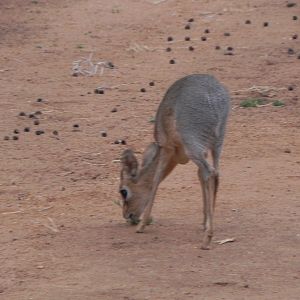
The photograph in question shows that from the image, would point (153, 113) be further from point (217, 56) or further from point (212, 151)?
point (212, 151)

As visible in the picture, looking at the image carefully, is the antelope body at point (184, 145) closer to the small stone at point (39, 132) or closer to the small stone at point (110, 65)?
the small stone at point (39, 132)

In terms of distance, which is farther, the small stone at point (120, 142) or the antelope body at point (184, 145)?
the small stone at point (120, 142)

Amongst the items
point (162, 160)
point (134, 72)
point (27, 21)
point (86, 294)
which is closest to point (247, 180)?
point (162, 160)

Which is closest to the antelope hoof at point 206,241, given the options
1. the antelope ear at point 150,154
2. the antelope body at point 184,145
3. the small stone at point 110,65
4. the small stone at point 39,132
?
the antelope body at point 184,145

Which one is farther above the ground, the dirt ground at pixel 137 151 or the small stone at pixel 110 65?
the dirt ground at pixel 137 151

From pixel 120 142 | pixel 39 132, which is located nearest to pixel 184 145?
pixel 120 142

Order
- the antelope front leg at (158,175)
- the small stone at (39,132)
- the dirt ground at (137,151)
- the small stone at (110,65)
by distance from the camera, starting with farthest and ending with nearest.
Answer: the small stone at (110,65), the small stone at (39,132), the antelope front leg at (158,175), the dirt ground at (137,151)

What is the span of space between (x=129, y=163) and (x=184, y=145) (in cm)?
65

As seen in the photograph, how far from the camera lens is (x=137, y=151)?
Answer: 9977 millimetres

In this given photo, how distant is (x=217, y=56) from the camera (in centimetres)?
1344

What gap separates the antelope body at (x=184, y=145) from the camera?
749 cm

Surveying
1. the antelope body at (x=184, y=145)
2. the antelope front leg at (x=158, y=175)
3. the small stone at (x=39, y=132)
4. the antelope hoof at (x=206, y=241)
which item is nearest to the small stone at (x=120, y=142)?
the small stone at (x=39, y=132)

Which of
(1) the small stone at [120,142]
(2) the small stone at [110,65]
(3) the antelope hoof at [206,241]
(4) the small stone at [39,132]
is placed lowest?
(2) the small stone at [110,65]

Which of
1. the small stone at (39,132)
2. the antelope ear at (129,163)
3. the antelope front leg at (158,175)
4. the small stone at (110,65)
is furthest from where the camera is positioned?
the small stone at (110,65)
